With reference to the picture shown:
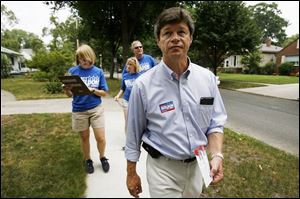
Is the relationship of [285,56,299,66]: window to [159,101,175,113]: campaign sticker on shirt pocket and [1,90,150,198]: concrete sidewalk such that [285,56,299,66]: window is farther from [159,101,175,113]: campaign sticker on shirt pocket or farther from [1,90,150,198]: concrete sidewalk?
[159,101,175,113]: campaign sticker on shirt pocket

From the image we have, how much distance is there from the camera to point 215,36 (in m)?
20.8

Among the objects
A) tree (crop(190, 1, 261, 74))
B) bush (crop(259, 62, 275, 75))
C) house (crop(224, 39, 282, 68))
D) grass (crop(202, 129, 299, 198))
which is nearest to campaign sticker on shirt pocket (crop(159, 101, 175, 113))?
grass (crop(202, 129, 299, 198))

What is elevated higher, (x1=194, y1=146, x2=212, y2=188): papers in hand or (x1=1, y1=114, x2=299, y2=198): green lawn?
(x1=194, y1=146, x2=212, y2=188): papers in hand

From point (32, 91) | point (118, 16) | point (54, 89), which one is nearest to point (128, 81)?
point (54, 89)

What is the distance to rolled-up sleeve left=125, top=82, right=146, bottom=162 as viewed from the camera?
83.9 inches

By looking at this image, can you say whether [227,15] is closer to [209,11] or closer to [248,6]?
[209,11]

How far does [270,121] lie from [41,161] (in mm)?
6747

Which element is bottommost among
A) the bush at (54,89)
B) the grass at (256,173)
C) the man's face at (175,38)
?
the grass at (256,173)

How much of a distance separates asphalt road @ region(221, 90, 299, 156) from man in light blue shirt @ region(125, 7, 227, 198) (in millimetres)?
4245

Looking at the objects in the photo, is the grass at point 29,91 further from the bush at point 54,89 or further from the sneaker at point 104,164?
the sneaker at point 104,164

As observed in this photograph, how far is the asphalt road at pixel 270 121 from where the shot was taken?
6.80 metres

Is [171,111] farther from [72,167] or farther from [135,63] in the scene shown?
[72,167]

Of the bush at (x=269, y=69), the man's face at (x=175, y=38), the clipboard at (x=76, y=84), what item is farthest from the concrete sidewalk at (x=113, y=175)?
the bush at (x=269, y=69)

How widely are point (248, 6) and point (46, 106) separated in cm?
1832
